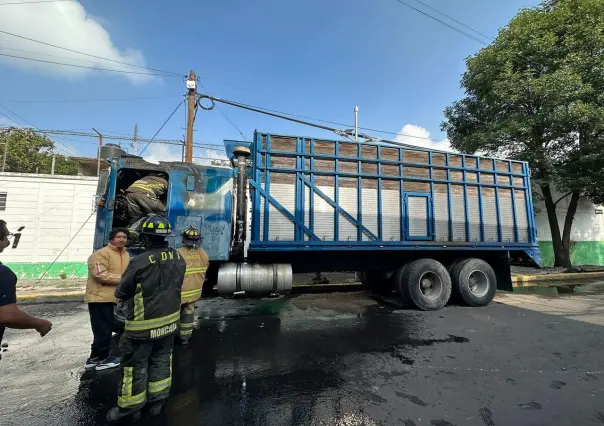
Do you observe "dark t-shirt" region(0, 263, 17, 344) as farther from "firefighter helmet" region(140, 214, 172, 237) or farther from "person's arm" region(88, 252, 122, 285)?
"person's arm" region(88, 252, 122, 285)

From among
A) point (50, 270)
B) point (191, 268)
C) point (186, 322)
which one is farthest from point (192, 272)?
point (50, 270)

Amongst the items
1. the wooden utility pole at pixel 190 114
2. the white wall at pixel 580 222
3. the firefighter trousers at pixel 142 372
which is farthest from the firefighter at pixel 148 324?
the white wall at pixel 580 222

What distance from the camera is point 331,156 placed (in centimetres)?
584

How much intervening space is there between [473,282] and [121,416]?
21.7 ft

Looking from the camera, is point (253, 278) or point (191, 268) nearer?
point (191, 268)

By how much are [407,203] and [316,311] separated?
2833 millimetres

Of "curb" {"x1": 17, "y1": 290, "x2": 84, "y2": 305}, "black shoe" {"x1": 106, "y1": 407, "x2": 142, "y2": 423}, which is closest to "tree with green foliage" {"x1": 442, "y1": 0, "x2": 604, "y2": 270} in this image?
"black shoe" {"x1": 106, "y1": 407, "x2": 142, "y2": 423}

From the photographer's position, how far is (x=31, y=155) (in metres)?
14.1

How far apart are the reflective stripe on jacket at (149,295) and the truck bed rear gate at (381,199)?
9.00 ft

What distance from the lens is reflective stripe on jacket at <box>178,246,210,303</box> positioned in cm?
392

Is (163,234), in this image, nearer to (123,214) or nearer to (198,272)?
(198,272)

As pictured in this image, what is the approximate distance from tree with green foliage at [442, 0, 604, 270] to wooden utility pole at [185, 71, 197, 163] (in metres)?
10.8

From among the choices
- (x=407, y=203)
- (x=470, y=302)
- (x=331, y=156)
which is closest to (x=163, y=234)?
(x=331, y=156)

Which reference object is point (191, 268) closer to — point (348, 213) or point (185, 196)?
point (185, 196)
